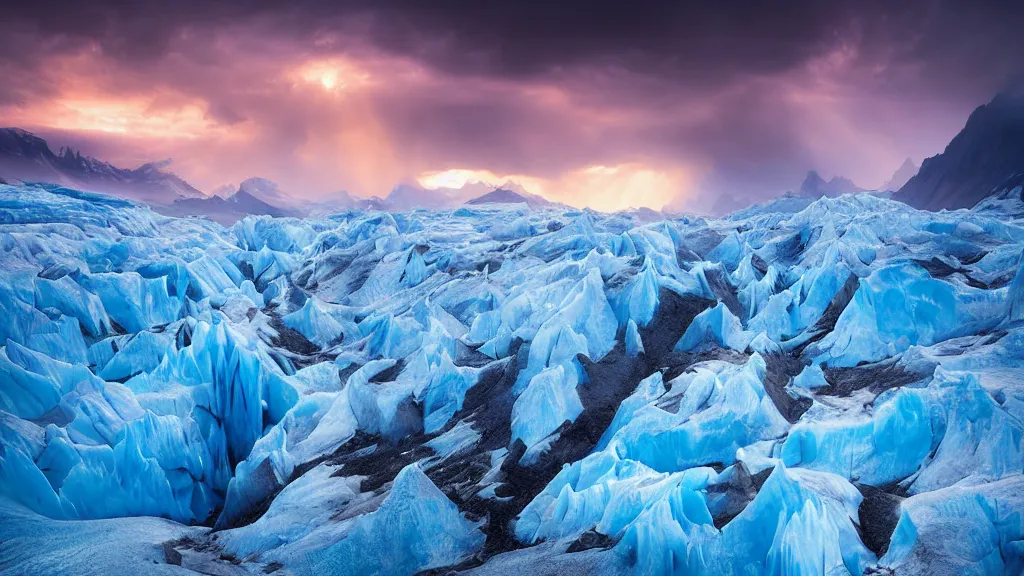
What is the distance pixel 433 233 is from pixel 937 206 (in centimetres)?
5936

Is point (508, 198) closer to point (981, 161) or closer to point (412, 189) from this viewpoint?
point (412, 189)

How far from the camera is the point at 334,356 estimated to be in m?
30.5

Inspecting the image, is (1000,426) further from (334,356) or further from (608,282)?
(334,356)

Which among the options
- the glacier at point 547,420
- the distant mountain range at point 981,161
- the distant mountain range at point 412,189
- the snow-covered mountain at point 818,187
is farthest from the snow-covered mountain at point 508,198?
the glacier at point 547,420

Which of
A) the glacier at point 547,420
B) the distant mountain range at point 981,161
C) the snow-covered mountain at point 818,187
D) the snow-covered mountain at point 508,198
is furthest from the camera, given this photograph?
the snow-covered mountain at point 508,198

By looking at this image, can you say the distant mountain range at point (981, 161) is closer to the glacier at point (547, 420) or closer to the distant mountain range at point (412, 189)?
the distant mountain range at point (412, 189)

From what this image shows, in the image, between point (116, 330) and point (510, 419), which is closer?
point (510, 419)

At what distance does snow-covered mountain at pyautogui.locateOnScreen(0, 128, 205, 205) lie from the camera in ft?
372

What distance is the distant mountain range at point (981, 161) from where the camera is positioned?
6975 cm

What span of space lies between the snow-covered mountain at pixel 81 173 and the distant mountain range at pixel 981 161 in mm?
111345

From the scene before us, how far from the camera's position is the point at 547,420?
19000 mm

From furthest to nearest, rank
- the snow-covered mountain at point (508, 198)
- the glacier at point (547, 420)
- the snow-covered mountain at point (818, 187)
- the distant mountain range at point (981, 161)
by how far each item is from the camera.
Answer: the snow-covered mountain at point (508, 198)
the snow-covered mountain at point (818, 187)
the distant mountain range at point (981, 161)
the glacier at point (547, 420)

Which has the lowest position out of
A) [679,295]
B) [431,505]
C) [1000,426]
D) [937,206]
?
[431,505]

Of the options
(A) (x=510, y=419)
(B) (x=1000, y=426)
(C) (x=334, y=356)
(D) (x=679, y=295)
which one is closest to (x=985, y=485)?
(B) (x=1000, y=426)
